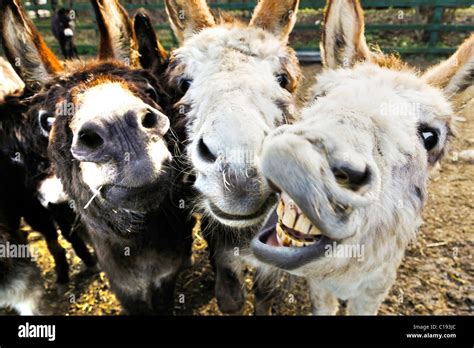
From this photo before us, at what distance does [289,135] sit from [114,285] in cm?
→ 200

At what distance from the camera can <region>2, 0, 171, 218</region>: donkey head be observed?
5.42ft

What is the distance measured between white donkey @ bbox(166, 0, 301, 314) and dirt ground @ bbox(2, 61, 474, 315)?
0.61 m

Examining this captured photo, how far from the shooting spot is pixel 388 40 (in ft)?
30.2

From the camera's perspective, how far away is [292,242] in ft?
5.20

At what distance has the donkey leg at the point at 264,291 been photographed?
284 cm

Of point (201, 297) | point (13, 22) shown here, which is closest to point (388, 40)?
point (201, 297)

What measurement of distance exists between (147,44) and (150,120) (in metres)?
1.27

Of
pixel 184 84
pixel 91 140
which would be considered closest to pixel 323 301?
pixel 184 84

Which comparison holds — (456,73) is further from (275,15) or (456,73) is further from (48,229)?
(48,229)

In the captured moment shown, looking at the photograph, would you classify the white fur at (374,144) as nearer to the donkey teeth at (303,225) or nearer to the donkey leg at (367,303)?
the donkey teeth at (303,225)

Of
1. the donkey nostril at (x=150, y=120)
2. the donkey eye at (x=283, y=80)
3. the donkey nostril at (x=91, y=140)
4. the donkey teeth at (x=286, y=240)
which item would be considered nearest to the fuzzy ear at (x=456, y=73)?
the donkey eye at (x=283, y=80)

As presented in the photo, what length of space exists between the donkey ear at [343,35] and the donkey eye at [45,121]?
74.5 inches

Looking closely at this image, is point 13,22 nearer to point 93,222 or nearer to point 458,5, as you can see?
point 93,222
